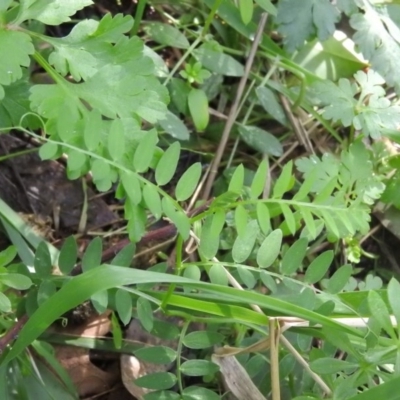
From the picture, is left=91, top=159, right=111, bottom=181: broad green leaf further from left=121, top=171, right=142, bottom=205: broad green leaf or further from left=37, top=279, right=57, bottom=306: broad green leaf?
left=37, top=279, right=57, bottom=306: broad green leaf

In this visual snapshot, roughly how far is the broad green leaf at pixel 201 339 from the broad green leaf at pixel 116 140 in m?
0.37

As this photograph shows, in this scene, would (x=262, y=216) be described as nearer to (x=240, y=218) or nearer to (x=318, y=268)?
(x=240, y=218)

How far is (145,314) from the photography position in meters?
1.11

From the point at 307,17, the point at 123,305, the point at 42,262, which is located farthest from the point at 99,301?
the point at 307,17

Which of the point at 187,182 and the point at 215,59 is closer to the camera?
the point at 187,182

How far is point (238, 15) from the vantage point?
160 cm

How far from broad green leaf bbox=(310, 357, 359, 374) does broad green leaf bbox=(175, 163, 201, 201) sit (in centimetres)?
38

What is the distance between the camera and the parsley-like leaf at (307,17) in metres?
1.50

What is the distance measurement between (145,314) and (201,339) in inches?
5.0

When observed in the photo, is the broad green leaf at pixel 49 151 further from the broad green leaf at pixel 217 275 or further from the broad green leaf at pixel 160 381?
the broad green leaf at pixel 160 381

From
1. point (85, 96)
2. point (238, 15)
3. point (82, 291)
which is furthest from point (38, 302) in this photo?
point (238, 15)

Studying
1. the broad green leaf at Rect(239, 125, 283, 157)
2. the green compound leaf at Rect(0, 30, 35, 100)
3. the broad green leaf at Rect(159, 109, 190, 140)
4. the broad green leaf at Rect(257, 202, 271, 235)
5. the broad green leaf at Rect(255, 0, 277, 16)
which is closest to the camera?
the green compound leaf at Rect(0, 30, 35, 100)

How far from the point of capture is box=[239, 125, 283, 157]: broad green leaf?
1636 mm

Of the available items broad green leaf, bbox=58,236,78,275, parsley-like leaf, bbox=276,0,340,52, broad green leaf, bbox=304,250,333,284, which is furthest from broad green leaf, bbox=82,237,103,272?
parsley-like leaf, bbox=276,0,340,52
